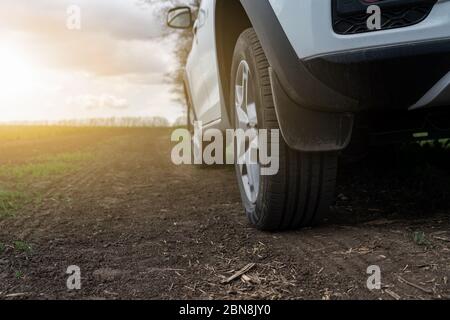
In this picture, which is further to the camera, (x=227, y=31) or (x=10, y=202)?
(x=10, y=202)

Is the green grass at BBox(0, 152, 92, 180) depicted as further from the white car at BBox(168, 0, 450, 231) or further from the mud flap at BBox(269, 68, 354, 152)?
the mud flap at BBox(269, 68, 354, 152)

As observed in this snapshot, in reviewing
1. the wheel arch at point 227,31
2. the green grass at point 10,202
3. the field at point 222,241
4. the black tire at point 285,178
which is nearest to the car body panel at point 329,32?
the black tire at point 285,178

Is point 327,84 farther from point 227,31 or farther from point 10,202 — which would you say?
point 10,202

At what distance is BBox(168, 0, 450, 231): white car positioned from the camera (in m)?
2.05

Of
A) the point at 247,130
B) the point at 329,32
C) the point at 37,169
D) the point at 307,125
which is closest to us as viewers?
the point at 329,32

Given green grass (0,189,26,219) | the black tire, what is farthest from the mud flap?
green grass (0,189,26,219)

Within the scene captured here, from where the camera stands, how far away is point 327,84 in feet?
7.13

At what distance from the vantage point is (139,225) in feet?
10.4

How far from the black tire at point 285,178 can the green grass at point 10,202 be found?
205 cm

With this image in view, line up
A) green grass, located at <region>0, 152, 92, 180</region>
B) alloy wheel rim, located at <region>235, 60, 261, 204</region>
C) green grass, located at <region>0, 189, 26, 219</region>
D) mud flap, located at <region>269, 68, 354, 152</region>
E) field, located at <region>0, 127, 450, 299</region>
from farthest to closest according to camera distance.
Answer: green grass, located at <region>0, 152, 92, 180</region>
green grass, located at <region>0, 189, 26, 219</region>
alloy wheel rim, located at <region>235, 60, 261, 204</region>
mud flap, located at <region>269, 68, 354, 152</region>
field, located at <region>0, 127, 450, 299</region>

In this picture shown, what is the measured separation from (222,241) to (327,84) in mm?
1082

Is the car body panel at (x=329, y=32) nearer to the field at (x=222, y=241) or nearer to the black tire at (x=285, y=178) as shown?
the black tire at (x=285, y=178)

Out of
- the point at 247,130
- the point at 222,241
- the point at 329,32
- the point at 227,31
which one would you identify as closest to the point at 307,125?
the point at 329,32
